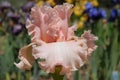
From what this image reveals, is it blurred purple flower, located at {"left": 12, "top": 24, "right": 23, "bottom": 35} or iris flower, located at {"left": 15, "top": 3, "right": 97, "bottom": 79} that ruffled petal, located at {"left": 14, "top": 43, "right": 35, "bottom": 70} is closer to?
iris flower, located at {"left": 15, "top": 3, "right": 97, "bottom": 79}

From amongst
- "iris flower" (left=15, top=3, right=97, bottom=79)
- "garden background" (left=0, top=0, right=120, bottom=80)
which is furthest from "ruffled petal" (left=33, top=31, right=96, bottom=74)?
"garden background" (left=0, top=0, right=120, bottom=80)

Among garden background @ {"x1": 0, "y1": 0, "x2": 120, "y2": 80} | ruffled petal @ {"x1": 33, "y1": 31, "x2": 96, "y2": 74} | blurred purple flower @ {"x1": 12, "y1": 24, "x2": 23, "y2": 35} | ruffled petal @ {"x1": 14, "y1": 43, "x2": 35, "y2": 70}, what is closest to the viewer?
ruffled petal @ {"x1": 33, "y1": 31, "x2": 96, "y2": 74}

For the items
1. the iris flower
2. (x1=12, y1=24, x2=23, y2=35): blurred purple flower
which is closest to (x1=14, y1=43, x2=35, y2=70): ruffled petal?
the iris flower

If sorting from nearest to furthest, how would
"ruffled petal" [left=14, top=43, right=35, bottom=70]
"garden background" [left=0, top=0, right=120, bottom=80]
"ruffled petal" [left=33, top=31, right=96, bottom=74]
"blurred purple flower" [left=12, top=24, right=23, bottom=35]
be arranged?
"ruffled petal" [left=33, top=31, right=96, bottom=74], "ruffled petal" [left=14, top=43, right=35, bottom=70], "garden background" [left=0, top=0, right=120, bottom=80], "blurred purple flower" [left=12, top=24, right=23, bottom=35]

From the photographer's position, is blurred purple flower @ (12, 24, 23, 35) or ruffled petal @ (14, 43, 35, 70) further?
blurred purple flower @ (12, 24, 23, 35)

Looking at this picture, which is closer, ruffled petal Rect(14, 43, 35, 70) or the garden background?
ruffled petal Rect(14, 43, 35, 70)

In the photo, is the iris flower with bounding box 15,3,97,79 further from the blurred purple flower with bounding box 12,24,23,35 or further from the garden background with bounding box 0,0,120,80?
the blurred purple flower with bounding box 12,24,23,35

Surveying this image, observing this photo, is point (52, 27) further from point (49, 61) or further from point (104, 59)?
point (104, 59)

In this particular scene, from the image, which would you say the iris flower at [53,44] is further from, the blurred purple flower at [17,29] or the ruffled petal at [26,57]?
the blurred purple flower at [17,29]
